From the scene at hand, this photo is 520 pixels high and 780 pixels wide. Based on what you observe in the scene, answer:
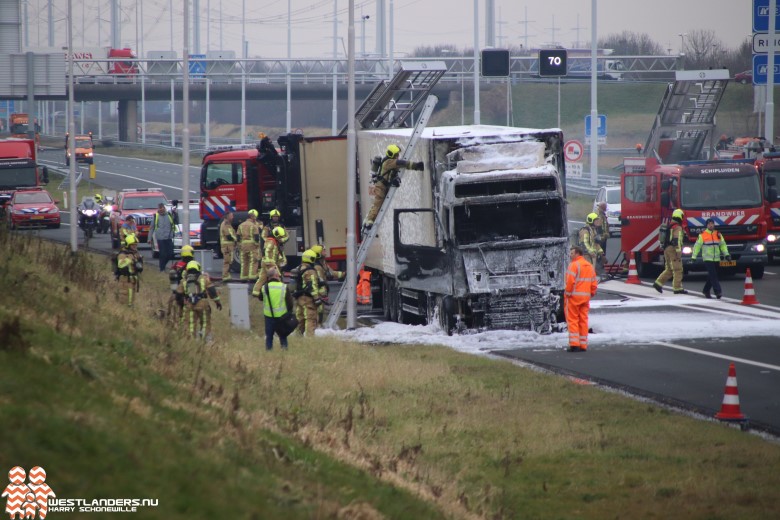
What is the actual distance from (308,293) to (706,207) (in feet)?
40.7

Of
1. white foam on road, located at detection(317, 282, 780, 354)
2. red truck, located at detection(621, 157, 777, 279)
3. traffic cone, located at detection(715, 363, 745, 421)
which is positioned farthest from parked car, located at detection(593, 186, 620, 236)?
traffic cone, located at detection(715, 363, 745, 421)

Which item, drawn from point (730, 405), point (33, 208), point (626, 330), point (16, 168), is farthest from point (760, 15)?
point (16, 168)

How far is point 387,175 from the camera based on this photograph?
20.9m

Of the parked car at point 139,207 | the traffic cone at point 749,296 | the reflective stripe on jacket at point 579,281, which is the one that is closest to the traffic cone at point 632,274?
the traffic cone at point 749,296

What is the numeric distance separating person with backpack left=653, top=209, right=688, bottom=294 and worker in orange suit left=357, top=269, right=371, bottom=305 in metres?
6.31

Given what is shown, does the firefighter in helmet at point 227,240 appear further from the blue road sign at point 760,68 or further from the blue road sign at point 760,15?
the blue road sign at point 760,15

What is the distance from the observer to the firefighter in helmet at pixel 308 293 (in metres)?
19.4

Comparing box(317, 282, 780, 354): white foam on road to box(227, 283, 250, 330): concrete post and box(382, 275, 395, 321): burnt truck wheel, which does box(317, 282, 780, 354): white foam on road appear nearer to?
box(382, 275, 395, 321): burnt truck wheel

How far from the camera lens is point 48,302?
14.2m

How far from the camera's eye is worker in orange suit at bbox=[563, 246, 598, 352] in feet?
59.1

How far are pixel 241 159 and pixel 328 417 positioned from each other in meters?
23.2

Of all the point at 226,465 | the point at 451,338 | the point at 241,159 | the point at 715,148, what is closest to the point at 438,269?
the point at 451,338

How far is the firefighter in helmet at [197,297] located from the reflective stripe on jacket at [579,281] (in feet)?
17.8

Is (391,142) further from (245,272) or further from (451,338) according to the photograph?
(245,272)
